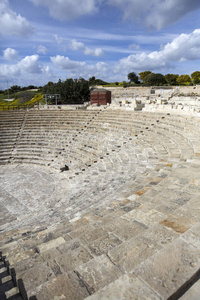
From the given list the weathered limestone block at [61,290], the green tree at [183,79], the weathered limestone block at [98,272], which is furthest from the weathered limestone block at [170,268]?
the green tree at [183,79]

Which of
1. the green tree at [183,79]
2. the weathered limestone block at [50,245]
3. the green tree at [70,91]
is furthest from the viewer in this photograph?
the green tree at [183,79]

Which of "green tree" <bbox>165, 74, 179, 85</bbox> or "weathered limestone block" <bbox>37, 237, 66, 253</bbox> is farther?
"green tree" <bbox>165, 74, 179, 85</bbox>

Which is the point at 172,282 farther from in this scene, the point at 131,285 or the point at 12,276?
the point at 12,276

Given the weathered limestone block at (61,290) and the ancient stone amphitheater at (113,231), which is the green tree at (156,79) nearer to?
the ancient stone amphitheater at (113,231)

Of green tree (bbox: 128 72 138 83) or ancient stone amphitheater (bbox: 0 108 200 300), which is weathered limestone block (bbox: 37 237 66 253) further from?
green tree (bbox: 128 72 138 83)

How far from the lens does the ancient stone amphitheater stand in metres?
2.33

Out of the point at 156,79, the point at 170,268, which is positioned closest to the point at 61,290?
the point at 170,268

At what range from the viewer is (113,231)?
356 cm

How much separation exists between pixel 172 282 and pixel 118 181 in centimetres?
594

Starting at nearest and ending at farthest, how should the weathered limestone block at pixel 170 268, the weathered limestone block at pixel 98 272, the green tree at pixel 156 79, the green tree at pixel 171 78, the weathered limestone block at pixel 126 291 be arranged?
the weathered limestone block at pixel 126 291
the weathered limestone block at pixel 170 268
the weathered limestone block at pixel 98 272
the green tree at pixel 156 79
the green tree at pixel 171 78

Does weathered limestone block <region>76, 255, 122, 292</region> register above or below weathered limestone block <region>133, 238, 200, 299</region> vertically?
below

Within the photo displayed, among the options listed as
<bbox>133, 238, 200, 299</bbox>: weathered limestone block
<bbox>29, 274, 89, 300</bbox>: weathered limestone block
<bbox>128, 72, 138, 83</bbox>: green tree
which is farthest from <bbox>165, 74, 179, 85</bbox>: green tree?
<bbox>29, 274, 89, 300</bbox>: weathered limestone block

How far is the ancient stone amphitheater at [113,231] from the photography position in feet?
7.64

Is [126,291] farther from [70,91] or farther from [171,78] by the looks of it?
[171,78]
